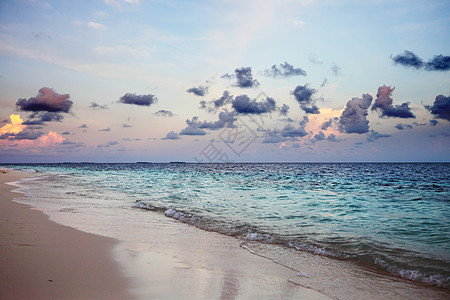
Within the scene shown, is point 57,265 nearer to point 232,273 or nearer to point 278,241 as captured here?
point 232,273

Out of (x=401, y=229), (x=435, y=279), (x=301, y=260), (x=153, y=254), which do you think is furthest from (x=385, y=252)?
(x=153, y=254)

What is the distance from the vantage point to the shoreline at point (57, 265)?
4012 millimetres

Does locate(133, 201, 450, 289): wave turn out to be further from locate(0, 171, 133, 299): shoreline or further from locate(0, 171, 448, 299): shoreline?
locate(0, 171, 133, 299): shoreline

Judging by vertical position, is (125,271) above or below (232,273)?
above

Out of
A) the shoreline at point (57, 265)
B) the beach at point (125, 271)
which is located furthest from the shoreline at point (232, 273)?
the shoreline at point (57, 265)

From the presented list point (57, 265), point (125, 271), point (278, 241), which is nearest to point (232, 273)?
point (125, 271)

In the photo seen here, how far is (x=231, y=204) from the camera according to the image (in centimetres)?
1572

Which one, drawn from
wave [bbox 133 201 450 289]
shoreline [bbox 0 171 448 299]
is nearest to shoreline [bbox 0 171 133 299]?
shoreline [bbox 0 171 448 299]

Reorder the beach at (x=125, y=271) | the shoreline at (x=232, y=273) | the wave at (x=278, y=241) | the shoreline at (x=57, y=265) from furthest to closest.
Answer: the wave at (x=278, y=241), the shoreline at (x=232, y=273), the beach at (x=125, y=271), the shoreline at (x=57, y=265)

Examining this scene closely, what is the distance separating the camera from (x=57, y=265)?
200 inches

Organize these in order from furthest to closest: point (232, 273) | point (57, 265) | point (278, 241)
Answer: point (278, 241)
point (232, 273)
point (57, 265)

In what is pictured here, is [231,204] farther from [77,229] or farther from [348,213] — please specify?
[77,229]

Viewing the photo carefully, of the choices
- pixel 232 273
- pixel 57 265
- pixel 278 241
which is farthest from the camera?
pixel 278 241

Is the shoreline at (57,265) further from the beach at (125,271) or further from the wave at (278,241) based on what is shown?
the wave at (278,241)
